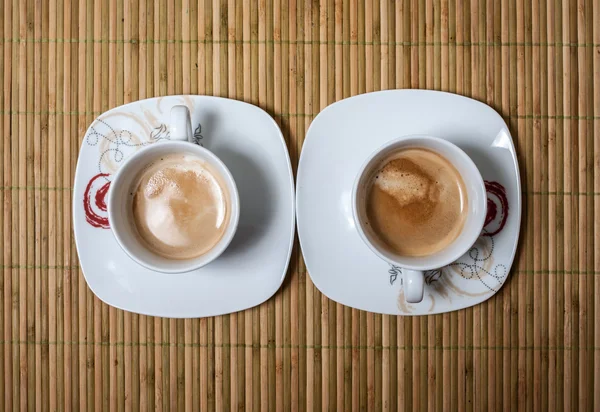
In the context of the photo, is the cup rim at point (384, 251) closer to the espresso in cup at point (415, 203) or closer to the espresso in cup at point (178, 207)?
the espresso in cup at point (415, 203)

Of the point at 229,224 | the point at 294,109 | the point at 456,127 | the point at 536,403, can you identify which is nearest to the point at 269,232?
the point at 229,224

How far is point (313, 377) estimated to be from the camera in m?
0.65

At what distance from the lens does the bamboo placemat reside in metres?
0.65

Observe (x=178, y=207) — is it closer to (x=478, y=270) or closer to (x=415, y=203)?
(x=415, y=203)

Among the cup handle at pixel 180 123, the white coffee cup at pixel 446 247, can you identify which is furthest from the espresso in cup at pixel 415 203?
the cup handle at pixel 180 123

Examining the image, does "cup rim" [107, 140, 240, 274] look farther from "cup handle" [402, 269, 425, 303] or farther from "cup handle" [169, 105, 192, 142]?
"cup handle" [402, 269, 425, 303]

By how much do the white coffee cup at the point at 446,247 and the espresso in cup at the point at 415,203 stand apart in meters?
0.01

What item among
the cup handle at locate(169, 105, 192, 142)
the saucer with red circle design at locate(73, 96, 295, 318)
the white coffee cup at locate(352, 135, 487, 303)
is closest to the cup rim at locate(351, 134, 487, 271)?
the white coffee cup at locate(352, 135, 487, 303)

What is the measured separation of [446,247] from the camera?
577mm

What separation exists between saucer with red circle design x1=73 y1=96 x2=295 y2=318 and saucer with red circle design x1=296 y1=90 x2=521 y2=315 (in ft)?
0.13

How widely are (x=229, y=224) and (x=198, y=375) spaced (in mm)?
253

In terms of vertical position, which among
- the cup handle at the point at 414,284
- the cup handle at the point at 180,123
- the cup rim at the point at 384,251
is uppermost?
the cup handle at the point at 180,123

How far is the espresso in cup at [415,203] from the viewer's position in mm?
589

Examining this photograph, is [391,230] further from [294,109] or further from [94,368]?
[94,368]
